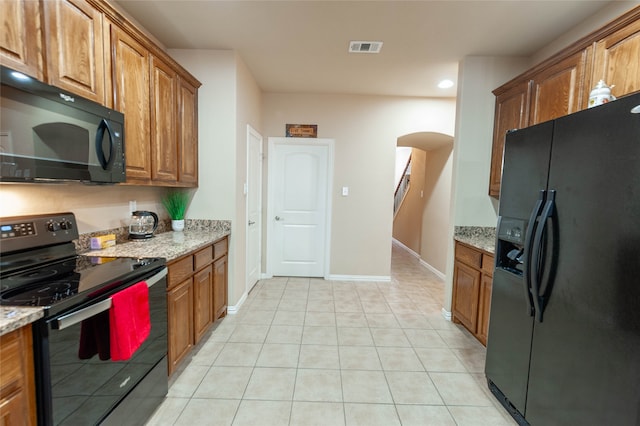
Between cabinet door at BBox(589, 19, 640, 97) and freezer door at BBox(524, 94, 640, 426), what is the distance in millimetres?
715

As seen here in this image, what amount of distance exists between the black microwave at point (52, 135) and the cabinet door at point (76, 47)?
0.35 feet

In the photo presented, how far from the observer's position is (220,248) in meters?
2.71

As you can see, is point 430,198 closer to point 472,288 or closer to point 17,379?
point 472,288

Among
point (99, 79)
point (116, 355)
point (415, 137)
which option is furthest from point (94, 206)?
point (415, 137)

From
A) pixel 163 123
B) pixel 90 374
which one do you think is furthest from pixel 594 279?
pixel 163 123

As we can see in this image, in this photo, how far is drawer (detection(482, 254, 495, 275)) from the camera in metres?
2.33

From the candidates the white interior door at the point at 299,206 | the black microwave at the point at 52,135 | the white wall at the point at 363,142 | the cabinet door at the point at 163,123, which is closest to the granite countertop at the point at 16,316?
the black microwave at the point at 52,135

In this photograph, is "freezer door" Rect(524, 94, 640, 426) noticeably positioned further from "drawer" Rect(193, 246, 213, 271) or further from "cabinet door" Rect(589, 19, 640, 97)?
"drawer" Rect(193, 246, 213, 271)

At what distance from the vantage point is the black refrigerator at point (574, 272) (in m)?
1.11

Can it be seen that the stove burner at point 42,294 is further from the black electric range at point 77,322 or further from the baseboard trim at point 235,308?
the baseboard trim at point 235,308

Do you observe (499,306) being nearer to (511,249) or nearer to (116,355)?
(511,249)

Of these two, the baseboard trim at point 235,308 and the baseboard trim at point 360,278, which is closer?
the baseboard trim at point 235,308

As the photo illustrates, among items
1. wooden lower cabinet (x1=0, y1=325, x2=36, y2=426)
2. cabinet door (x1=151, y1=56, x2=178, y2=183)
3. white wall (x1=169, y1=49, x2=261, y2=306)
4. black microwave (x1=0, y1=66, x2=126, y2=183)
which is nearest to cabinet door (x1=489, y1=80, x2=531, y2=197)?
white wall (x1=169, y1=49, x2=261, y2=306)

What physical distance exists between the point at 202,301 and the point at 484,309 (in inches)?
96.8
